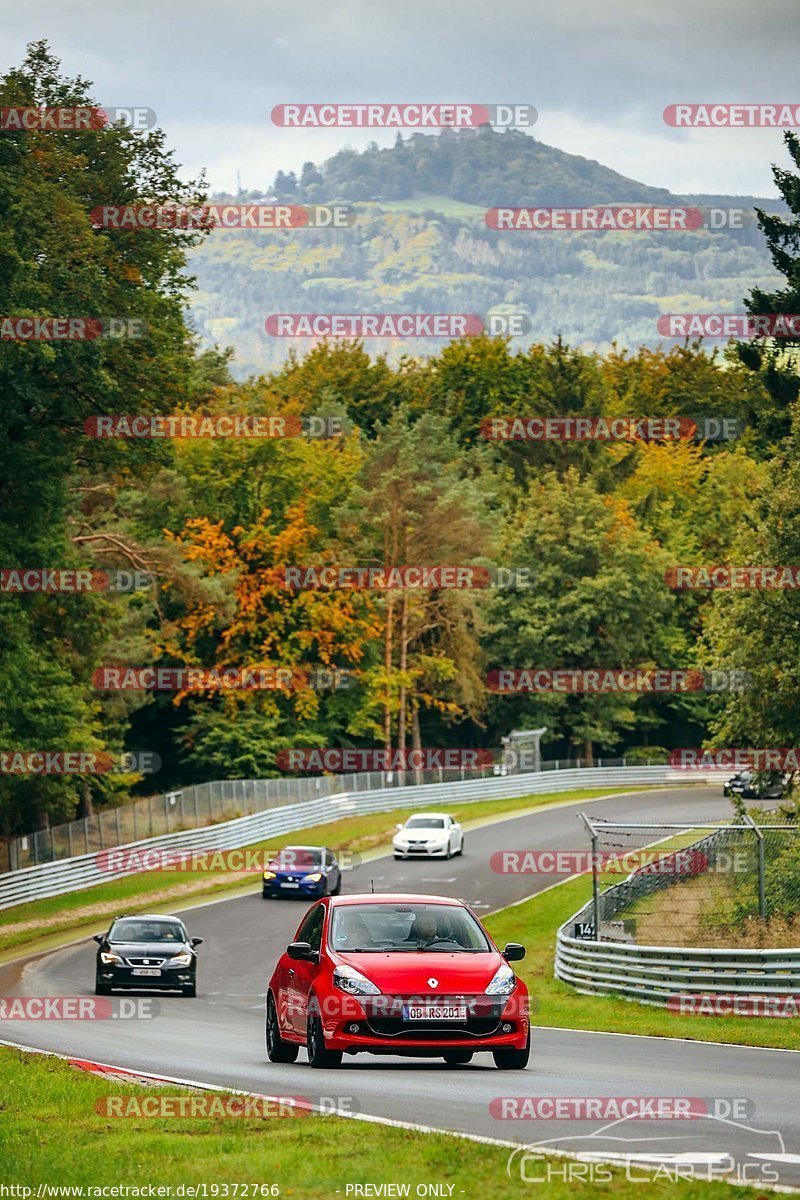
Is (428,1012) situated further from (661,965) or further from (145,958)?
(145,958)

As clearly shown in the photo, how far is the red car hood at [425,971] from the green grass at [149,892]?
81.6 ft

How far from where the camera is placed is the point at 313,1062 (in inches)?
583

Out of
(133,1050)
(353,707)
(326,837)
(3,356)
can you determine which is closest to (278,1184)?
(133,1050)

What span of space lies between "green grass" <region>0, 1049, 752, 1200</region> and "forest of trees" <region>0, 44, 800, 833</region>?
2630 centimetres

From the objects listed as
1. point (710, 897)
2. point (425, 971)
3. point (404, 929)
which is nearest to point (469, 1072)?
point (425, 971)

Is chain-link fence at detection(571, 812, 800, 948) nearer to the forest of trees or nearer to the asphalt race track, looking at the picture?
the asphalt race track

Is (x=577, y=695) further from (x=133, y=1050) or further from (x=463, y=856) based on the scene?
(x=133, y=1050)

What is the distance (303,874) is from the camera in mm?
45062

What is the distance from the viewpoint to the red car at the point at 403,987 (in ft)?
45.9

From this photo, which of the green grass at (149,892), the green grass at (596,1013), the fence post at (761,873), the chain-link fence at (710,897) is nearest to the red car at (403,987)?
the green grass at (596,1013)

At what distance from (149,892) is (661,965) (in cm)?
2580

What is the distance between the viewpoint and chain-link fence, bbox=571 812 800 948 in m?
26.2

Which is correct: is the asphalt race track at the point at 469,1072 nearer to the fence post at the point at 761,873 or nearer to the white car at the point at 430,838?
the fence post at the point at 761,873

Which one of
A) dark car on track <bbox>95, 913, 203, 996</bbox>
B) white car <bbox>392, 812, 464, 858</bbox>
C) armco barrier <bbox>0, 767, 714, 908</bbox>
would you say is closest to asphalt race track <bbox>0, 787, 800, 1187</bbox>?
dark car on track <bbox>95, 913, 203, 996</bbox>
